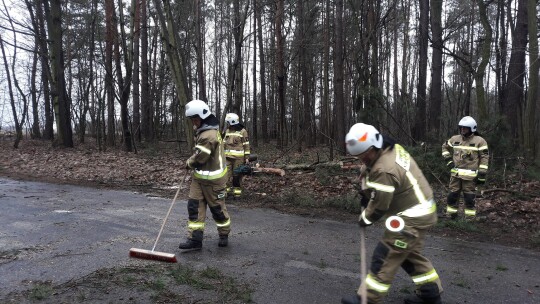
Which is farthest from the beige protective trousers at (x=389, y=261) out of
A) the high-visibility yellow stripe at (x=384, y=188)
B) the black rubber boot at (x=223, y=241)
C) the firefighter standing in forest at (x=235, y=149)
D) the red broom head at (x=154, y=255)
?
the firefighter standing in forest at (x=235, y=149)

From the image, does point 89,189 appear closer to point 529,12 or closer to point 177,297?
point 177,297

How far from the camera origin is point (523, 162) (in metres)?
10.9

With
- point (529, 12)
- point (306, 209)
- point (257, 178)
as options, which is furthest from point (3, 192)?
point (529, 12)

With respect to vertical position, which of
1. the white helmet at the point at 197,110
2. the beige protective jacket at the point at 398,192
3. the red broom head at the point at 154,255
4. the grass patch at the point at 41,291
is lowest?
the grass patch at the point at 41,291

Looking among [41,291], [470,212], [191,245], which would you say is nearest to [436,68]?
[470,212]

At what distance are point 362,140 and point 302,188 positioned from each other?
24.0 feet

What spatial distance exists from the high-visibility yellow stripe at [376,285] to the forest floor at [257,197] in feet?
4.45

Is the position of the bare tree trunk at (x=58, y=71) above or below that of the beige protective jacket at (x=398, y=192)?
above

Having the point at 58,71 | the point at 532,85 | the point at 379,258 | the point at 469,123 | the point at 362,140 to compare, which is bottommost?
the point at 379,258

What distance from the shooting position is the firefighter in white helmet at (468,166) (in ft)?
26.0

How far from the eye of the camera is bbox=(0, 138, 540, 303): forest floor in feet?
Result: 14.1

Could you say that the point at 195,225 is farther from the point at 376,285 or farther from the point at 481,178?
the point at 481,178

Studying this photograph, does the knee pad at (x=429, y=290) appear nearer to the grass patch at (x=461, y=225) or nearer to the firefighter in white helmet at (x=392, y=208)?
the firefighter in white helmet at (x=392, y=208)

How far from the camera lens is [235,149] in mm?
10281
